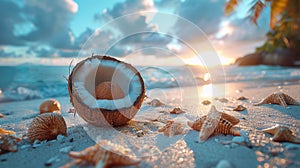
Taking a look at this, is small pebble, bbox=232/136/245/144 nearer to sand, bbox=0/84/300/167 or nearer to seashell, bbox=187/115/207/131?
sand, bbox=0/84/300/167

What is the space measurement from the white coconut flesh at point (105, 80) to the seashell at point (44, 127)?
0.37 meters

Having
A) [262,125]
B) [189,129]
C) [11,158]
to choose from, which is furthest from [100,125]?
[262,125]

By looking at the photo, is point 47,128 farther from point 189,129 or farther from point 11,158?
point 189,129

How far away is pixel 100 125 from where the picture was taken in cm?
219

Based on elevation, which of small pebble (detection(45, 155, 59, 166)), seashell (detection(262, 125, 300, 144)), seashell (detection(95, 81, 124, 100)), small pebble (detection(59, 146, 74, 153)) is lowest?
small pebble (detection(45, 155, 59, 166))

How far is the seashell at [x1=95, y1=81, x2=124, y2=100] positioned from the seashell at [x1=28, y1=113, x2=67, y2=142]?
20.6 inches

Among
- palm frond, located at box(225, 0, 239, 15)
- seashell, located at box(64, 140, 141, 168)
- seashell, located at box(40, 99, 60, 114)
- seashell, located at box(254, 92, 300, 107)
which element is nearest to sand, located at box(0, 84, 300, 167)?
seashell, located at box(64, 140, 141, 168)

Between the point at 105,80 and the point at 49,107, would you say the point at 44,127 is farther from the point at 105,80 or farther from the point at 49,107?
the point at 49,107

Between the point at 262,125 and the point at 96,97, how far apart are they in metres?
2.13

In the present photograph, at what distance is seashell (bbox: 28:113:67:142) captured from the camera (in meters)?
1.88

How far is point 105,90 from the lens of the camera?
2258 millimetres

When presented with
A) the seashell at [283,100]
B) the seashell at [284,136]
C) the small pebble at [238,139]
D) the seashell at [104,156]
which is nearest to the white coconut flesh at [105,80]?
the seashell at [104,156]

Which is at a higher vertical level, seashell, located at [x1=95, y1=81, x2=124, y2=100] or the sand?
seashell, located at [x1=95, y1=81, x2=124, y2=100]

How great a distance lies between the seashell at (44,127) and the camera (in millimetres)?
1879
